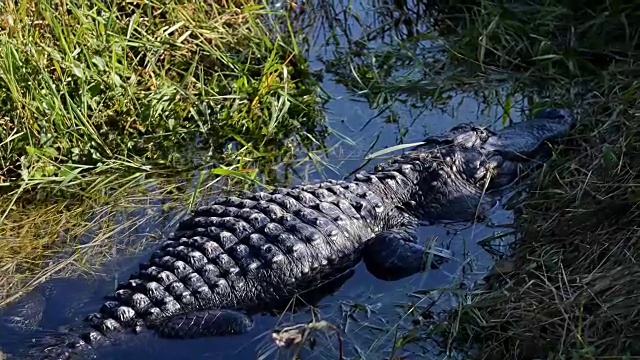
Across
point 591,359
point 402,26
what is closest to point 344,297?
point 591,359

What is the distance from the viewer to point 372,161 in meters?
4.88

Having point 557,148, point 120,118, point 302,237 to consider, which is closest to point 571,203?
point 557,148

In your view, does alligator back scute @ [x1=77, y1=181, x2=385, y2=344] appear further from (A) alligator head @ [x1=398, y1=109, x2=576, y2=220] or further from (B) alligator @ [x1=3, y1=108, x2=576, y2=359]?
(A) alligator head @ [x1=398, y1=109, x2=576, y2=220]

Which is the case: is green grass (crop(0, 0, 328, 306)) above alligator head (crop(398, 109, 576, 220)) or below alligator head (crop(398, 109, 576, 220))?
above

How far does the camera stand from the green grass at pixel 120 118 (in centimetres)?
442

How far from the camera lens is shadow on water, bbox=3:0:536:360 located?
11.6ft

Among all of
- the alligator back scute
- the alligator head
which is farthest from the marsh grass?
the alligator back scute

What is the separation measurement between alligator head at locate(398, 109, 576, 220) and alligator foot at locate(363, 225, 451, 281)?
18.4 inches

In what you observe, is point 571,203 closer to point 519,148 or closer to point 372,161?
point 519,148

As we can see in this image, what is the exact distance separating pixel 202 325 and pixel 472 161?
69.7 inches

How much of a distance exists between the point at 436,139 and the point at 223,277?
5.08 ft

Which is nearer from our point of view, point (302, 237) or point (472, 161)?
point (302, 237)

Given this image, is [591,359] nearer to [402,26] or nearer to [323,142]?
[323,142]

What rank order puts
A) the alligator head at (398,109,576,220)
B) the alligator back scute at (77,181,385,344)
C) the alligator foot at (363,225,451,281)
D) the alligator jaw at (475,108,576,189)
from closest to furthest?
the alligator back scute at (77,181,385,344)
the alligator foot at (363,225,451,281)
the alligator head at (398,109,576,220)
the alligator jaw at (475,108,576,189)
